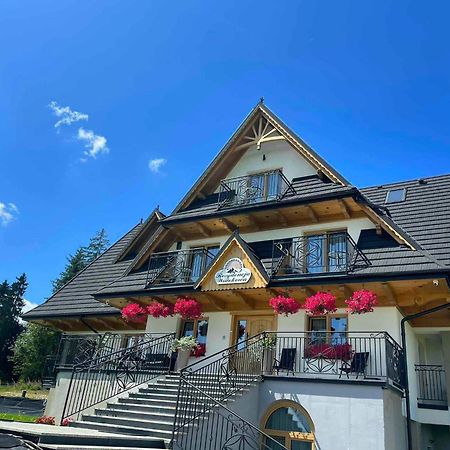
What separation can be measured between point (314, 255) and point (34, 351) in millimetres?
33554

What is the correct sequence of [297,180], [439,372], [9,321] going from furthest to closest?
[9,321] < [297,180] < [439,372]

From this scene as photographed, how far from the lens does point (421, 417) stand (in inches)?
492

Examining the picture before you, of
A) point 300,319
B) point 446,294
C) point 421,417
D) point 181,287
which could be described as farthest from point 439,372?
point 181,287

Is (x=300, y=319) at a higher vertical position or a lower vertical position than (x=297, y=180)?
lower

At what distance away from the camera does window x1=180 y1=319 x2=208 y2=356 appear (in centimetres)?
1549

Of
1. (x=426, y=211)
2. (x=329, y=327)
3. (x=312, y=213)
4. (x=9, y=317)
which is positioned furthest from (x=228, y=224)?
(x=9, y=317)

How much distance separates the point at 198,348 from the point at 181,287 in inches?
87.6

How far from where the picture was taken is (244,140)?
60.0 feet

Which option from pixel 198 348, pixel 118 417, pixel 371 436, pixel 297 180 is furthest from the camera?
pixel 297 180

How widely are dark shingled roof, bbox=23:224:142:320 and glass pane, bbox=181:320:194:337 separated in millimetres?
3228

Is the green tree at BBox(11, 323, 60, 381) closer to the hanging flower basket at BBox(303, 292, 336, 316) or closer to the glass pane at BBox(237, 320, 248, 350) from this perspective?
A: the glass pane at BBox(237, 320, 248, 350)

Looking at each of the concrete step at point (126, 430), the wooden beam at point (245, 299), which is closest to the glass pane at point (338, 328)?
the wooden beam at point (245, 299)

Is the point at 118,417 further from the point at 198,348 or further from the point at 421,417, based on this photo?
the point at 421,417

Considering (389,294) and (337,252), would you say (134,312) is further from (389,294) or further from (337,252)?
(389,294)
